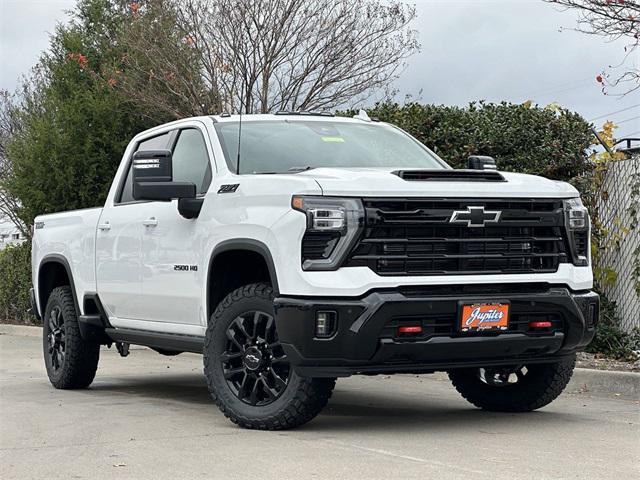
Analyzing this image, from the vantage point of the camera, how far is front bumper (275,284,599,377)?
6.66m

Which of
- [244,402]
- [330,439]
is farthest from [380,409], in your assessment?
[330,439]

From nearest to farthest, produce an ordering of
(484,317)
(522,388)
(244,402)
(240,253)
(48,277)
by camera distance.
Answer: (484,317) < (244,402) < (240,253) < (522,388) < (48,277)

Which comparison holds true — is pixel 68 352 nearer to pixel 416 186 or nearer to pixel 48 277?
pixel 48 277

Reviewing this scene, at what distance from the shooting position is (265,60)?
17.8 meters

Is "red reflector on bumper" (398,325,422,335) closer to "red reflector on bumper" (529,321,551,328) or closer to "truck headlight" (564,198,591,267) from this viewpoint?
"red reflector on bumper" (529,321,551,328)

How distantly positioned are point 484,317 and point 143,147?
12.4ft

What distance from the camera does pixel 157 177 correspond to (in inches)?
310

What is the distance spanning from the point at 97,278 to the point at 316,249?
10.8 ft

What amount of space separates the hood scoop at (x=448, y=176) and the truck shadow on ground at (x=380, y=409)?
1620mm

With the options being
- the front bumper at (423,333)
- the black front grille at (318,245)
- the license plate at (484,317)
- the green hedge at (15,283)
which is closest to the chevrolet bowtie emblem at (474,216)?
the front bumper at (423,333)

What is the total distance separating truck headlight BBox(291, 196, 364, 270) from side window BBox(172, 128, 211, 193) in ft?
4.98

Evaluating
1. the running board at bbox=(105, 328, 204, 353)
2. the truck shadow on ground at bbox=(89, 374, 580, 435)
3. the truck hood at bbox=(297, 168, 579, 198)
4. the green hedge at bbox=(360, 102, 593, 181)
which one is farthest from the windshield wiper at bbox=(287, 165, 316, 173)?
the green hedge at bbox=(360, 102, 593, 181)

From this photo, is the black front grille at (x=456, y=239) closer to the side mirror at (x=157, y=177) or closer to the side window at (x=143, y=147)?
the side mirror at (x=157, y=177)

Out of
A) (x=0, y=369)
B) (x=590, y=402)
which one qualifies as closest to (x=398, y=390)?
(x=590, y=402)
